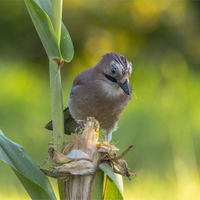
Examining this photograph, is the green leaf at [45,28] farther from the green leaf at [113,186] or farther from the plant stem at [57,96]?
the green leaf at [113,186]

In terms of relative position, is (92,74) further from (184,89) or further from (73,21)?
(73,21)

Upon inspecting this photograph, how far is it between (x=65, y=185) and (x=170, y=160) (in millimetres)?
1460

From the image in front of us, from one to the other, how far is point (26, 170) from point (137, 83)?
2151mm

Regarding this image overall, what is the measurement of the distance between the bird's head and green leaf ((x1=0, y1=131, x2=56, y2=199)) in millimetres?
538

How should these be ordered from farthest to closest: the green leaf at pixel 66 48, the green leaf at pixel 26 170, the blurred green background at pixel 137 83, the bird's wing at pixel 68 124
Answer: the blurred green background at pixel 137 83, the bird's wing at pixel 68 124, the green leaf at pixel 66 48, the green leaf at pixel 26 170

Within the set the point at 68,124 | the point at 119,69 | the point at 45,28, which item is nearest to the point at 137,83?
the point at 68,124

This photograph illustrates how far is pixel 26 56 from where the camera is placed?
406cm

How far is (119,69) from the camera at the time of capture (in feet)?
4.84

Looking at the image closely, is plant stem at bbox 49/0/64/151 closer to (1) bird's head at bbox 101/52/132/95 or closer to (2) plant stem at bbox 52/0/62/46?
(2) plant stem at bbox 52/0/62/46

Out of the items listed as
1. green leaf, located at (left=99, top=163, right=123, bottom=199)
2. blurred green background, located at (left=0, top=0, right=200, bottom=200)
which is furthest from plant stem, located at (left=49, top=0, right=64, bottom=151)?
blurred green background, located at (left=0, top=0, right=200, bottom=200)

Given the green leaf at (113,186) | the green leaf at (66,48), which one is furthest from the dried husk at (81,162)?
the green leaf at (66,48)

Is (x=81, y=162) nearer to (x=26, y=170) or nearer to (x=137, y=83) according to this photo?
(x=26, y=170)

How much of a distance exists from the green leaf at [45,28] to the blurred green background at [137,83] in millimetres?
1209

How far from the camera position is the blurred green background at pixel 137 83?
229 cm
